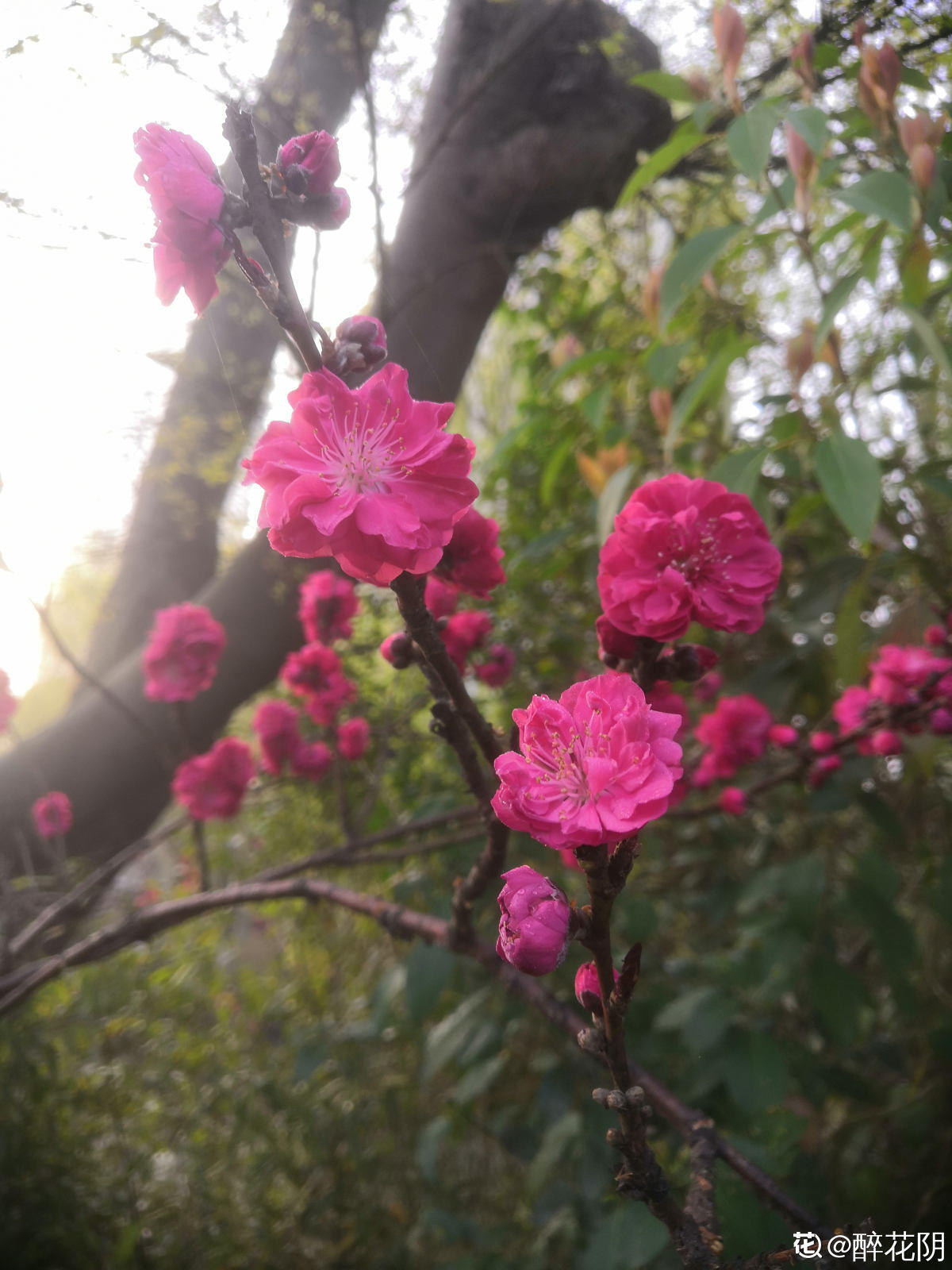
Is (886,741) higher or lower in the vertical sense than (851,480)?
lower

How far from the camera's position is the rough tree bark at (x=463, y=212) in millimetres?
1663

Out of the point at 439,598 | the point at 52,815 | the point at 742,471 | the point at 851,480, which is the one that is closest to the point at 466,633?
the point at 439,598

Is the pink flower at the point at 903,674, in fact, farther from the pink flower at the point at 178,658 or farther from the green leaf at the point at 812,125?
the pink flower at the point at 178,658

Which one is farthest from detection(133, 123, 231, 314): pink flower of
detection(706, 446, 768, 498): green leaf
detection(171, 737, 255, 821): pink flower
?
detection(171, 737, 255, 821): pink flower

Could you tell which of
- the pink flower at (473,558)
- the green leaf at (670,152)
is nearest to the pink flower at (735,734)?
the pink flower at (473,558)

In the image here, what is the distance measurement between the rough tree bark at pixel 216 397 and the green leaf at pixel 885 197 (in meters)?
0.65

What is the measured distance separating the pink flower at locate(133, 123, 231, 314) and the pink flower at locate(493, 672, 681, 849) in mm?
404

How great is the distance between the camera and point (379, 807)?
2.03 metres

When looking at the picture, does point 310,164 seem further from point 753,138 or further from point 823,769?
point 823,769

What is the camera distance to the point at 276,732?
1669 millimetres

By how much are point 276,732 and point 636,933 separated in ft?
2.82

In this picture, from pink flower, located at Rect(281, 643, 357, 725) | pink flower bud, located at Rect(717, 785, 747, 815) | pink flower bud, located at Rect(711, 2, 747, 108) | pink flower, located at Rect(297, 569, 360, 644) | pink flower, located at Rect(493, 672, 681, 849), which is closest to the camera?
pink flower, located at Rect(493, 672, 681, 849)

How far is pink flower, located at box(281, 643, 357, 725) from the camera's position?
147 centimetres

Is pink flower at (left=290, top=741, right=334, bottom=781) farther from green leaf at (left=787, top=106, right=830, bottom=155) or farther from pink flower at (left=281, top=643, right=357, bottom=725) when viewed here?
green leaf at (left=787, top=106, right=830, bottom=155)
